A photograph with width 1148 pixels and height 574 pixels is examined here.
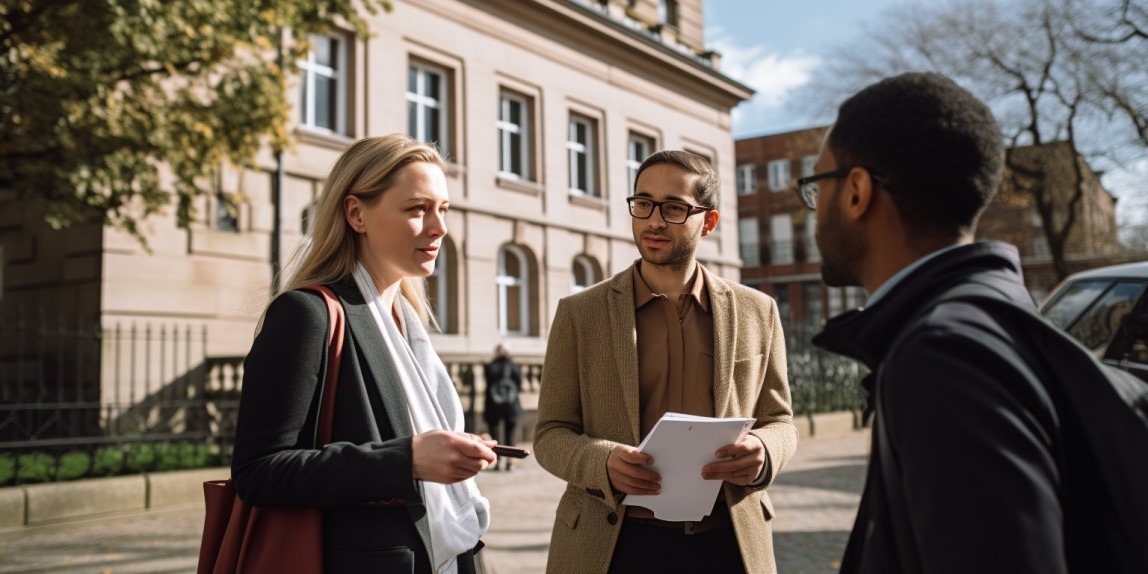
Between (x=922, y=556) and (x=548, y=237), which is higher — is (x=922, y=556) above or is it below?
below

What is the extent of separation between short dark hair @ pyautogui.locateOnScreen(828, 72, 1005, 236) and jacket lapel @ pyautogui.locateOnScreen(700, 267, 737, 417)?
1282mm

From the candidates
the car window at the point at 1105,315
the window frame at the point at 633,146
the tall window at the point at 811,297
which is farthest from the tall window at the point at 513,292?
the tall window at the point at 811,297

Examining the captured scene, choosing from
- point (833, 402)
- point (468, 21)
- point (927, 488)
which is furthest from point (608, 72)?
point (927, 488)

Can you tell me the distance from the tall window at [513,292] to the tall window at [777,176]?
125 ft

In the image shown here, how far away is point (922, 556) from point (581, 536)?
1566 mm

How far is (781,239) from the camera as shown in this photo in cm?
5756

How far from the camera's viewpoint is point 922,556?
1196 mm

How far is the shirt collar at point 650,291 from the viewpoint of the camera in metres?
2.92

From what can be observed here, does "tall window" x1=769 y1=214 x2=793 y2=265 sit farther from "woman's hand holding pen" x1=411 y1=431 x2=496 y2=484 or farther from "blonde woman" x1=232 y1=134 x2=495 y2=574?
"woman's hand holding pen" x1=411 y1=431 x2=496 y2=484

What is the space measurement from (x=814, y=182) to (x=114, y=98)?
9063mm

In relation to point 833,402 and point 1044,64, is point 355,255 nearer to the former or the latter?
point 833,402

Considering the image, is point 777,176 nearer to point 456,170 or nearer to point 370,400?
point 456,170

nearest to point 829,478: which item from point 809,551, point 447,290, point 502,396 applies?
point 809,551

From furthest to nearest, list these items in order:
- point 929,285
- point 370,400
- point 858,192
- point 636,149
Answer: point 636,149, point 370,400, point 858,192, point 929,285
